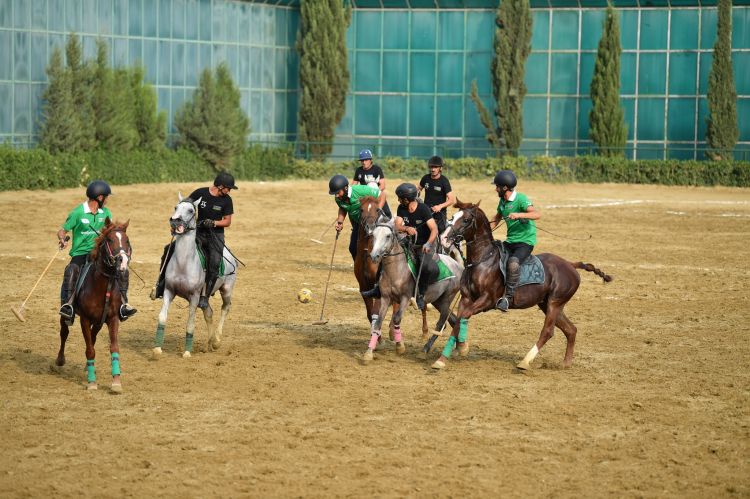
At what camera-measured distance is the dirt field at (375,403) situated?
10.1 metres

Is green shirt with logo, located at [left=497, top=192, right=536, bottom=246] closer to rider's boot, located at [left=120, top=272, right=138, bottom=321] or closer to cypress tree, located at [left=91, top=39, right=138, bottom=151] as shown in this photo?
rider's boot, located at [left=120, top=272, right=138, bottom=321]

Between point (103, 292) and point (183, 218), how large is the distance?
2.06 meters

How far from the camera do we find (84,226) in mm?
13305

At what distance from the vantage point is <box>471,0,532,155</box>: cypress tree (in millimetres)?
49062

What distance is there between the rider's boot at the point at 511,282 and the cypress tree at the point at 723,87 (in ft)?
116

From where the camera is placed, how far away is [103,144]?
132 feet

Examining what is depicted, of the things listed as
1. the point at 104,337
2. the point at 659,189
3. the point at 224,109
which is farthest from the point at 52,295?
the point at 659,189

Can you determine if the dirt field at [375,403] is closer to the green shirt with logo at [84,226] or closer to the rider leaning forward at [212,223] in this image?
the rider leaning forward at [212,223]

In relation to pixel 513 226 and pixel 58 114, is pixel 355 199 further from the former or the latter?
pixel 58 114

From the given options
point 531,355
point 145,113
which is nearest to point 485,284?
point 531,355

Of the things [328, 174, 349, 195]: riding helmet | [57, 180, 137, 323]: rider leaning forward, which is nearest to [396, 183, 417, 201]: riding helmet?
[328, 174, 349, 195]: riding helmet

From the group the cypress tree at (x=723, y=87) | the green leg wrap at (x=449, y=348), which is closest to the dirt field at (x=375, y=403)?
the green leg wrap at (x=449, y=348)

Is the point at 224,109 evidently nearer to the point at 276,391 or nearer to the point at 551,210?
the point at 551,210

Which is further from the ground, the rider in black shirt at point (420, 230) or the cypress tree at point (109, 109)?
the cypress tree at point (109, 109)
